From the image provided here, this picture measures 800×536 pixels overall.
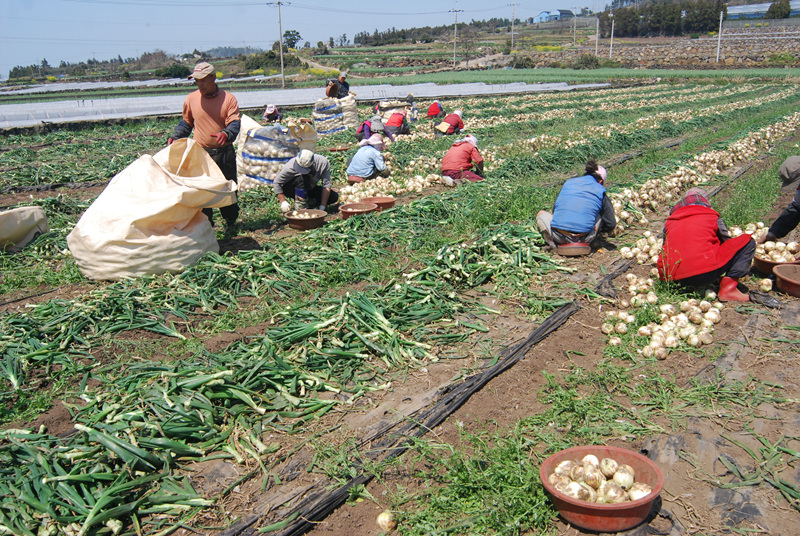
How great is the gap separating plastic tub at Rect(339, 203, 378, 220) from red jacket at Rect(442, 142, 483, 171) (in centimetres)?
227

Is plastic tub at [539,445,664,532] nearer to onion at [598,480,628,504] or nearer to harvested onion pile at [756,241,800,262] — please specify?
onion at [598,480,628,504]

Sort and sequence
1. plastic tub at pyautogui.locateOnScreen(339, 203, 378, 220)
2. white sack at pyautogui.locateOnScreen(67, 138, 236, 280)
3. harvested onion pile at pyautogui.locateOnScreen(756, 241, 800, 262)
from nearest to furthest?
white sack at pyautogui.locateOnScreen(67, 138, 236, 280) → harvested onion pile at pyautogui.locateOnScreen(756, 241, 800, 262) → plastic tub at pyautogui.locateOnScreen(339, 203, 378, 220)

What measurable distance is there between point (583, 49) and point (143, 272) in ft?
222

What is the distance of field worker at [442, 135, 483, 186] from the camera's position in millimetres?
8438

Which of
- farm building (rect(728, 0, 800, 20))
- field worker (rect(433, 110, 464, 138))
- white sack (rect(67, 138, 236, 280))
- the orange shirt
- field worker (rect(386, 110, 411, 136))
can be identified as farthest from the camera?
farm building (rect(728, 0, 800, 20))

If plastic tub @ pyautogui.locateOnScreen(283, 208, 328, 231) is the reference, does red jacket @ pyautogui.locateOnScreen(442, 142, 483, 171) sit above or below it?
above

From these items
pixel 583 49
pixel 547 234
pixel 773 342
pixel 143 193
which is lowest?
pixel 773 342

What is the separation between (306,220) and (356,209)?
0.62 m

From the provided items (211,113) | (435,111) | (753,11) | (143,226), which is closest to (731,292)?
(143,226)

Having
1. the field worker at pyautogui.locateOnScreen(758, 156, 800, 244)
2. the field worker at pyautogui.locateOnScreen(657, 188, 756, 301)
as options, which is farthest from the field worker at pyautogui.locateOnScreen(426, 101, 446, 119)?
the field worker at pyautogui.locateOnScreen(657, 188, 756, 301)

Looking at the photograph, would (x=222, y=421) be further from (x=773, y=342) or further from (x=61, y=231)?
(x=61, y=231)

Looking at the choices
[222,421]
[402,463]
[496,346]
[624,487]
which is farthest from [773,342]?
[222,421]

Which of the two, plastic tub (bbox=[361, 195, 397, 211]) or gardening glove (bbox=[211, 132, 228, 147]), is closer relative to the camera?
gardening glove (bbox=[211, 132, 228, 147])

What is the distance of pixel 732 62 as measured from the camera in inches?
1738
